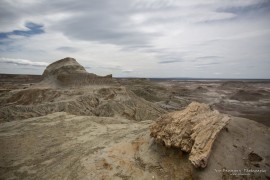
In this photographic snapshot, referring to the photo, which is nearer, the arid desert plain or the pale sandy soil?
the arid desert plain

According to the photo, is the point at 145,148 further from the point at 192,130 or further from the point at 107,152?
the point at 192,130

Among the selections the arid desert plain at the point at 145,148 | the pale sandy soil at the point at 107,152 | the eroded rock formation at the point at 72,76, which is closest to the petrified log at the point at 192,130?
the arid desert plain at the point at 145,148

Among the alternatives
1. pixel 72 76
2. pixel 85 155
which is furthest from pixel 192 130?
pixel 72 76

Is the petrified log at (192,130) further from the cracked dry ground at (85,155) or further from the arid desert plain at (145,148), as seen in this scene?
the cracked dry ground at (85,155)

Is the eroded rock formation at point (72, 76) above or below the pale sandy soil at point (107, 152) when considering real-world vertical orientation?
above

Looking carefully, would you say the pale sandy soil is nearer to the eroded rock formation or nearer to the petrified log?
the petrified log

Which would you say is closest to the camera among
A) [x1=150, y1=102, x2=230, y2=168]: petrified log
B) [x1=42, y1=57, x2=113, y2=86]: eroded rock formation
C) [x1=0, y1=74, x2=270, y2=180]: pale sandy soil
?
[x1=150, y1=102, x2=230, y2=168]: petrified log

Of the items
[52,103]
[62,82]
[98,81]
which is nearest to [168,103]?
[98,81]

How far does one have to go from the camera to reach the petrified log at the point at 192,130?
649 cm

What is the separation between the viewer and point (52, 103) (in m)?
19.5

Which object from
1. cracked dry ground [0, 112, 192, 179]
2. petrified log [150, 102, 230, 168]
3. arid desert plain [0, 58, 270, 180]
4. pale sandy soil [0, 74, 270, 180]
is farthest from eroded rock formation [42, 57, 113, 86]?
petrified log [150, 102, 230, 168]

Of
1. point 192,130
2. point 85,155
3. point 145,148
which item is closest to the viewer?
point 192,130

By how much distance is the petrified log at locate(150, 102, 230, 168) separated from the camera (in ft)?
21.3

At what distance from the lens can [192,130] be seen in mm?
7145
